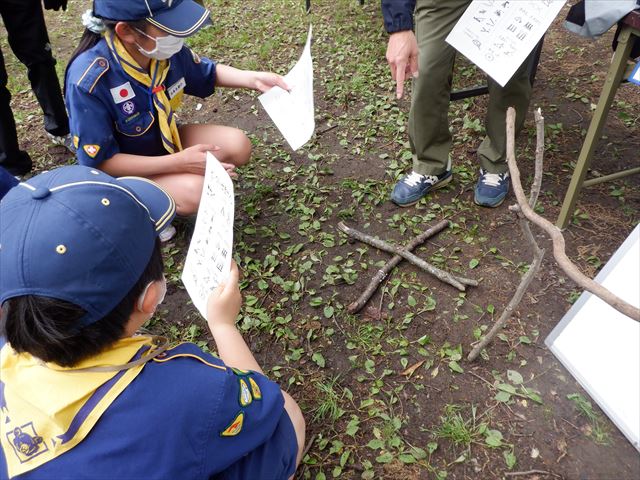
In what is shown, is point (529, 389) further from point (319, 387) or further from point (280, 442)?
point (280, 442)

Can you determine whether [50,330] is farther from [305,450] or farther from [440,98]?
[440,98]

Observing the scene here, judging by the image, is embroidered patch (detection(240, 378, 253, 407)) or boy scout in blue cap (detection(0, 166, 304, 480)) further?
embroidered patch (detection(240, 378, 253, 407))

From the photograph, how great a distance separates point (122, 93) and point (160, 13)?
1.38 ft

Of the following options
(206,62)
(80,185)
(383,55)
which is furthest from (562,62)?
(80,185)

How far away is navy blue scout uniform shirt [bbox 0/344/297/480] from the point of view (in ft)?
3.25

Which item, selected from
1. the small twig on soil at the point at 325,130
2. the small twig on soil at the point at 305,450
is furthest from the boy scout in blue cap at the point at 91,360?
the small twig on soil at the point at 325,130

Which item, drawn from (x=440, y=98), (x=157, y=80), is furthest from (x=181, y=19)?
(x=440, y=98)

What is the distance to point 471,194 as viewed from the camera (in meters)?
2.77

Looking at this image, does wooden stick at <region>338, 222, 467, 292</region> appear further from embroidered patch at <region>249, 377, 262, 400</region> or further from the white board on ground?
embroidered patch at <region>249, 377, 262, 400</region>

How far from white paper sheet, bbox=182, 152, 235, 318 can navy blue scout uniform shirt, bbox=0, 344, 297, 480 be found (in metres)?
0.24

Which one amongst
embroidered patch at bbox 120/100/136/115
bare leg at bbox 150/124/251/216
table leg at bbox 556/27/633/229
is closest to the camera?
table leg at bbox 556/27/633/229

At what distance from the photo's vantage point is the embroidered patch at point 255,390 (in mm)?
1251

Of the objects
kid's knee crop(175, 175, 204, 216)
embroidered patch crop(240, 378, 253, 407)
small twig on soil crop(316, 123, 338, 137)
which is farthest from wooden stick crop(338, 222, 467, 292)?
embroidered patch crop(240, 378, 253, 407)

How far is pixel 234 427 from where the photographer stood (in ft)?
3.81
